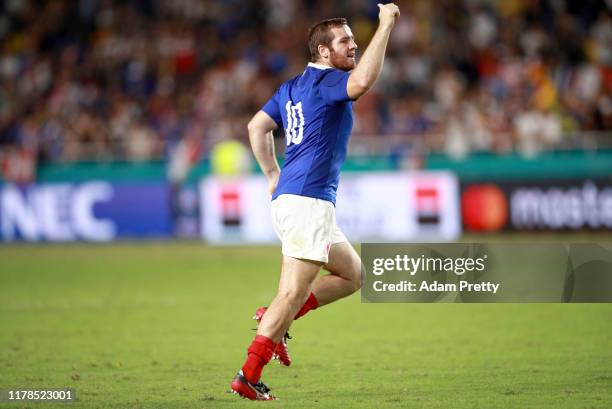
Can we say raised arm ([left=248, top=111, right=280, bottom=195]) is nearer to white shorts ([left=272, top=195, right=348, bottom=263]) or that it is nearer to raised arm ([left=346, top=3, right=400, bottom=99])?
white shorts ([left=272, top=195, right=348, bottom=263])

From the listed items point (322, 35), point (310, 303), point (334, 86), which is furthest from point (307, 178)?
point (310, 303)

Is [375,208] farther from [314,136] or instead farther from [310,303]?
[314,136]

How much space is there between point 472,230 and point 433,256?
11.8m

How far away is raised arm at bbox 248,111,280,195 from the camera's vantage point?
23.2 feet

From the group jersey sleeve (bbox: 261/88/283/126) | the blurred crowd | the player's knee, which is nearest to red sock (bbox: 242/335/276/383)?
the player's knee

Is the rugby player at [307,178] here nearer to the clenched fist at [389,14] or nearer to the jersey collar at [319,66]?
the jersey collar at [319,66]

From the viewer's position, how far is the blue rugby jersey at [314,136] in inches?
259

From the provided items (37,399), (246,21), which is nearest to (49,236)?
(246,21)

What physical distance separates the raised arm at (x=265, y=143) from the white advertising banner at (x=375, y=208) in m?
11.7
